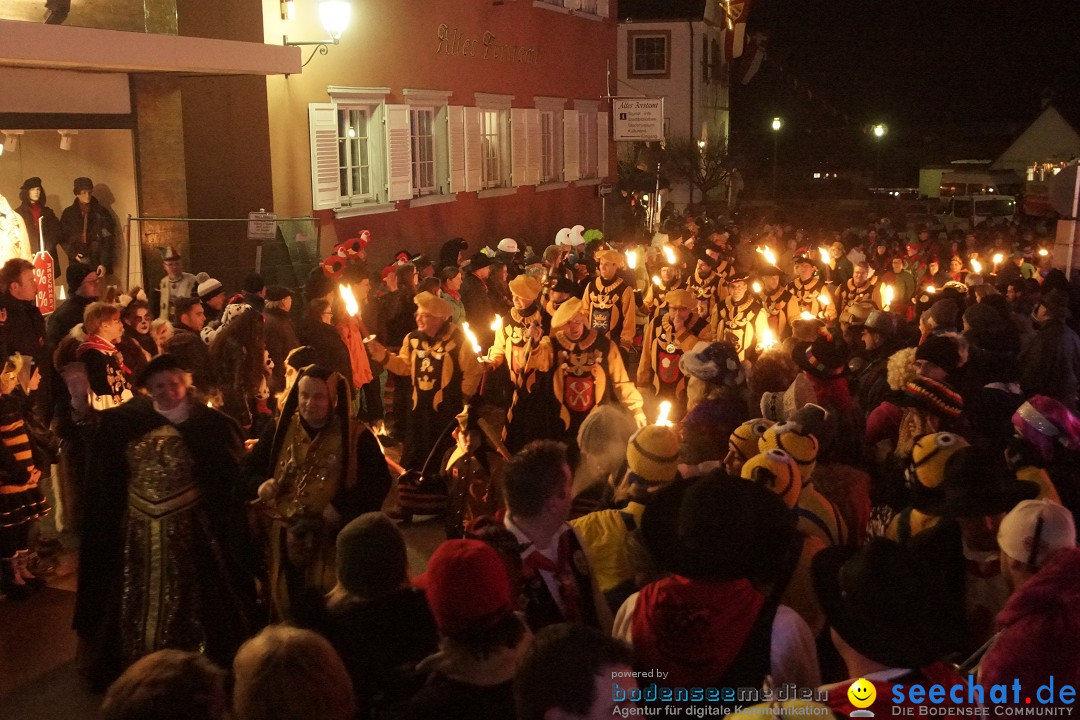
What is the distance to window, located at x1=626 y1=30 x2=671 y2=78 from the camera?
4562cm

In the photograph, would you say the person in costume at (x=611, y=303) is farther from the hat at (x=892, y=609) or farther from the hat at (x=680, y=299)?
the hat at (x=892, y=609)

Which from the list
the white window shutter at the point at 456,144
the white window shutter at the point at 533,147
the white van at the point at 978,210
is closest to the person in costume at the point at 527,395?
the white window shutter at the point at 456,144

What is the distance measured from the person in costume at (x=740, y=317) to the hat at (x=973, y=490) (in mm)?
→ 5900

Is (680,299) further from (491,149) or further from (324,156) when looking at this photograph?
(491,149)

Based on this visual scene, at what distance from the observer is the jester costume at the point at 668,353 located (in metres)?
9.26

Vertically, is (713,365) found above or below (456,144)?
below

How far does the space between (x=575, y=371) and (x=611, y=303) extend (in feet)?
14.1

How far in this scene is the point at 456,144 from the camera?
19359 mm

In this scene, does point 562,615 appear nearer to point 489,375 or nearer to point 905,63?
point 489,375

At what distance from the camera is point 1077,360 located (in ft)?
29.7

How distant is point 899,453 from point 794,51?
61993 millimetres

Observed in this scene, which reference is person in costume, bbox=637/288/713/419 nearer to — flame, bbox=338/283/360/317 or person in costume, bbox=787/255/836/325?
flame, bbox=338/283/360/317

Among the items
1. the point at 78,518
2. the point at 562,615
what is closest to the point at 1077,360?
the point at 562,615

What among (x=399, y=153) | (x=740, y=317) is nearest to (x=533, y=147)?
(x=399, y=153)
